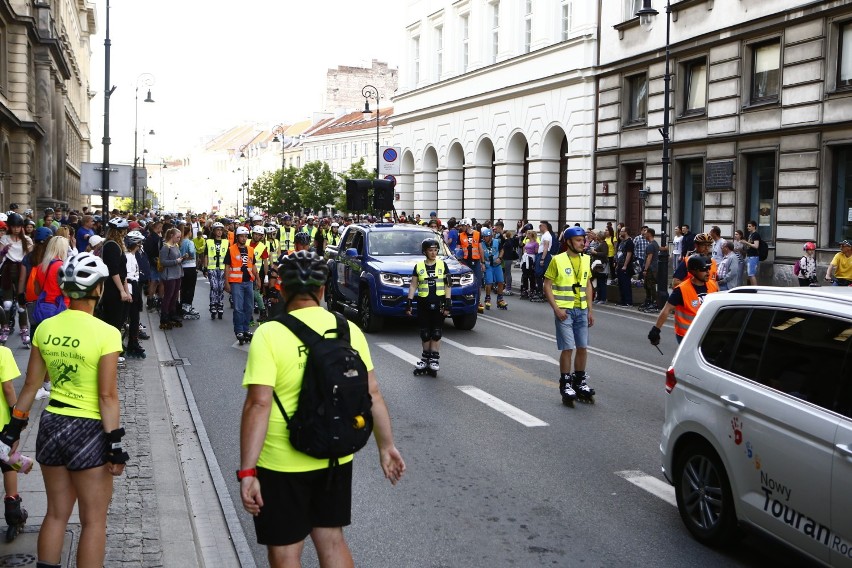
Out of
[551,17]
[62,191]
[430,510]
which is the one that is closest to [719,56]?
[551,17]

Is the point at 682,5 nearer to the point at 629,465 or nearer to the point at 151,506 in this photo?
the point at 629,465

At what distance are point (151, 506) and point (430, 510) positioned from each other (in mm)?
1873

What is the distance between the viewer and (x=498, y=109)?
39688 mm

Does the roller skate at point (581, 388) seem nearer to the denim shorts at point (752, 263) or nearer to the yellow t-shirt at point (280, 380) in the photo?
the yellow t-shirt at point (280, 380)

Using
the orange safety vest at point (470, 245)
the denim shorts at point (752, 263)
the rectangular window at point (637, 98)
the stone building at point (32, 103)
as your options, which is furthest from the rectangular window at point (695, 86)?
the stone building at point (32, 103)

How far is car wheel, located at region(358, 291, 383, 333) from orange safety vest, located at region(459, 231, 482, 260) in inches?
191

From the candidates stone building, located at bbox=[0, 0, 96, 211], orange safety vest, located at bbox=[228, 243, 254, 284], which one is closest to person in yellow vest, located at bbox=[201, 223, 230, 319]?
orange safety vest, located at bbox=[228, 243, 254, 284]

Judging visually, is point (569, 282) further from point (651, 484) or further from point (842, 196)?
point (842, 196)

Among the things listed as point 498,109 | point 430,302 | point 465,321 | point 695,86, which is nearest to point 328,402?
point 430,302

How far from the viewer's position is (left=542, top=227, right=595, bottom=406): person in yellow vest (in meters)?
10.1

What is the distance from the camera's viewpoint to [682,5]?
27359 mm

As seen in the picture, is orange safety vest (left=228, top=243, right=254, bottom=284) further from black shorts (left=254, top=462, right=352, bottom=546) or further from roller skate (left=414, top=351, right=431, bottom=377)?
black shorts (left=254, top=462, right=352, bottom=546)

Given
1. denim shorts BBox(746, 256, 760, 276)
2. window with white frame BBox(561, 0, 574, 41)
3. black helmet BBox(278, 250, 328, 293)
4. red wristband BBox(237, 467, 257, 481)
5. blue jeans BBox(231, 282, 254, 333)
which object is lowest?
blue jeans BBox(231, 282, 254, 333)

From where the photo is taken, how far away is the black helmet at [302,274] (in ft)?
13.4
